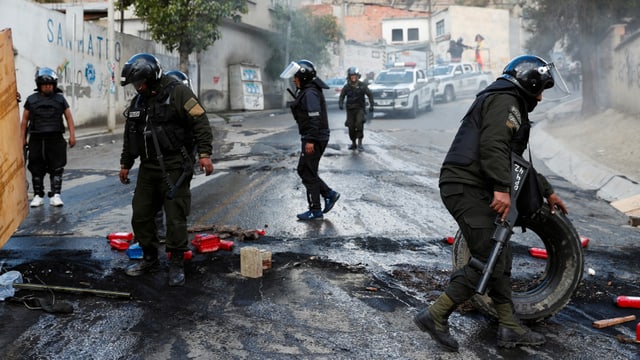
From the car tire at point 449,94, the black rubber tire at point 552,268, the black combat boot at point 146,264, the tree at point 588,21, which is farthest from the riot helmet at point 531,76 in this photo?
the car tire at point 449,94

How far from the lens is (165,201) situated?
5.36 m

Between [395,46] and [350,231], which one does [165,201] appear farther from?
[395,46]

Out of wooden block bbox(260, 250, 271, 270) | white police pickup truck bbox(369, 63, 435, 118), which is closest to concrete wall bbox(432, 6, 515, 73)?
white police pickup truck bbox(369, 63, 435, 118)

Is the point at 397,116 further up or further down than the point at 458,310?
further up

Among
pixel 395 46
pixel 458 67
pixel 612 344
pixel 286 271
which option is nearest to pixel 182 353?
pixel 286 271

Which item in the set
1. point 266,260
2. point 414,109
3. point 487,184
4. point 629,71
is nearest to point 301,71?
point 266,260

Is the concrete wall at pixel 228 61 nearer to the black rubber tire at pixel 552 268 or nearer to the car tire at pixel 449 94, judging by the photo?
the car tire at pixel 449 94

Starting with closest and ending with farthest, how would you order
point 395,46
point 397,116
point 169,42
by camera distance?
point 169,42
point 397,116
point 395,46

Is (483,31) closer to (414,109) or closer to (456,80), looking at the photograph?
(456,80)

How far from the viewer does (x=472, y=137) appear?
3.97 meters

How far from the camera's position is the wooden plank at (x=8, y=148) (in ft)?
16.3

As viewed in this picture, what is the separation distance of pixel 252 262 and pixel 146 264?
0.95 meters

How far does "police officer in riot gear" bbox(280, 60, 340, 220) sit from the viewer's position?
25.1 ft

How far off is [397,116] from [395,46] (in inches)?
1285
